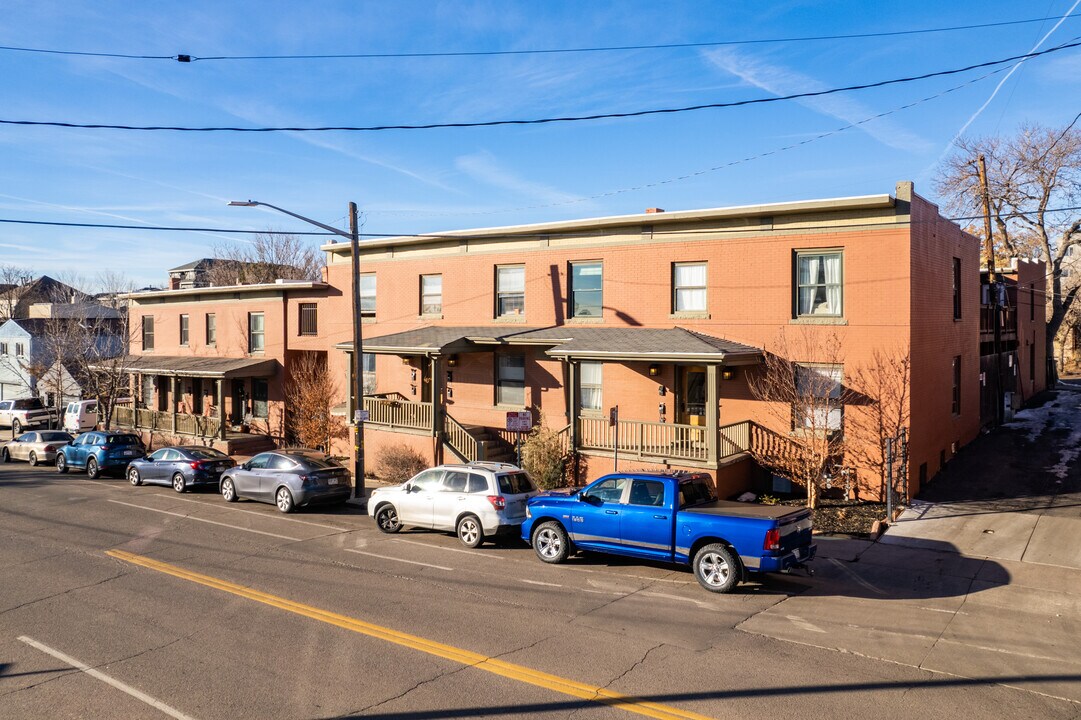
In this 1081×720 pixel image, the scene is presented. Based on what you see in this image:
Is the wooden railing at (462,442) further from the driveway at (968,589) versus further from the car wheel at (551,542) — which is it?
the driveway at (968,589)

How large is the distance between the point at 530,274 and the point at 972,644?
644 inches

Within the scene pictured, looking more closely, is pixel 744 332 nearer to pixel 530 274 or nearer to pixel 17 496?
pixel 530 274

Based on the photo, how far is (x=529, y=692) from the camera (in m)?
8.16

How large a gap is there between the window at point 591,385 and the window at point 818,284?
606cm

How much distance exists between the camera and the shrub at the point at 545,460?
20016mm

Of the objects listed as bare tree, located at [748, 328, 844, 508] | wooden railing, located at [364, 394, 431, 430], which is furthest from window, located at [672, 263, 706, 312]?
wooden railing, located at [364, 394, 431, 430]

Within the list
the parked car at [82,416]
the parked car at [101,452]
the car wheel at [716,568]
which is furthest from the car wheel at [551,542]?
the parked car at [82,416]

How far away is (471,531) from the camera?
51.3 ft

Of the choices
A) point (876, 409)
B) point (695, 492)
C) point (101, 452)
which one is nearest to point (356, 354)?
point (695, 492)

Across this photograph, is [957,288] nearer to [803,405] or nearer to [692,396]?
[803,405]

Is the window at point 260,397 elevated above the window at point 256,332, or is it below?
below

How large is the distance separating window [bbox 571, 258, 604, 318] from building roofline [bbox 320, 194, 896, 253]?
3.89 feet

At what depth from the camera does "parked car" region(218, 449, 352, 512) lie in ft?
64.1

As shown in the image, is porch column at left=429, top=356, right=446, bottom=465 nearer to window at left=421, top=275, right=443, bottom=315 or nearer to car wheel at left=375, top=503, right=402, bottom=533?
window at left=421, top=275, right=443, bottom=315
